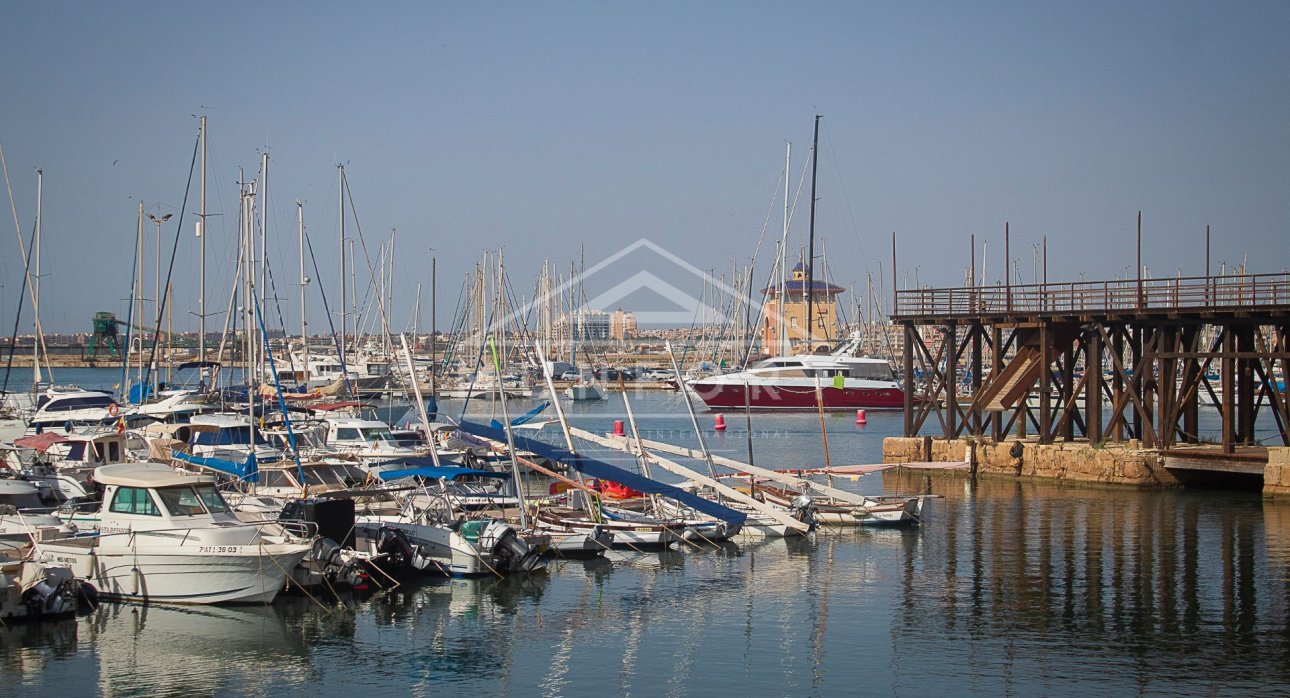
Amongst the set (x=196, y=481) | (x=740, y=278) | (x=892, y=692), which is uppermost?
(x=740, y=278)

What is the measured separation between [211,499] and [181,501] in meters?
0.60

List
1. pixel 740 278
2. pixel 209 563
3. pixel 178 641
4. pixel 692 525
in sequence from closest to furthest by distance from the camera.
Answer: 1. pixel 178 641
2. pixel 209 563
3. pixel 692 525
4. pixel 740 278

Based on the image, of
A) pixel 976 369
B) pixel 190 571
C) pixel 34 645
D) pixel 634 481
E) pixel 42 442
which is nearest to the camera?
pixel 34 645

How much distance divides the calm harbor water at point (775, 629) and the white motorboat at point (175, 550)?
1.32 ft

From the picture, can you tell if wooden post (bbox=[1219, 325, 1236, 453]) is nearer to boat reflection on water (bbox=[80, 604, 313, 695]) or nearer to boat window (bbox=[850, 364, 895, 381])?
boat reflection on water (bbox=[80, 604, 313, 695])

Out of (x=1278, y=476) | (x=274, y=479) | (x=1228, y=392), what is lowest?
(x=1278, y=476)

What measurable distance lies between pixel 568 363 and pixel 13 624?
3759 inches

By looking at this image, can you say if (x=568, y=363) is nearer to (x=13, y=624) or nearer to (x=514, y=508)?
(x=514, y=508)

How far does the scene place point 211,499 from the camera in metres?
23.6

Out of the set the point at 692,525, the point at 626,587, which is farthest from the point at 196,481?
the point at 692,525

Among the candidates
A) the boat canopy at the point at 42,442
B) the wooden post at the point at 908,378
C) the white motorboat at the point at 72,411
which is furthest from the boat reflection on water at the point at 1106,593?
the white motorboat at the point at 72,411

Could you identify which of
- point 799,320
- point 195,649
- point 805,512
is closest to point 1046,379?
point 805,512

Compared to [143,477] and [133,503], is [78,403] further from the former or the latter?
[133,503]

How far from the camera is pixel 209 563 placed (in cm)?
2248
